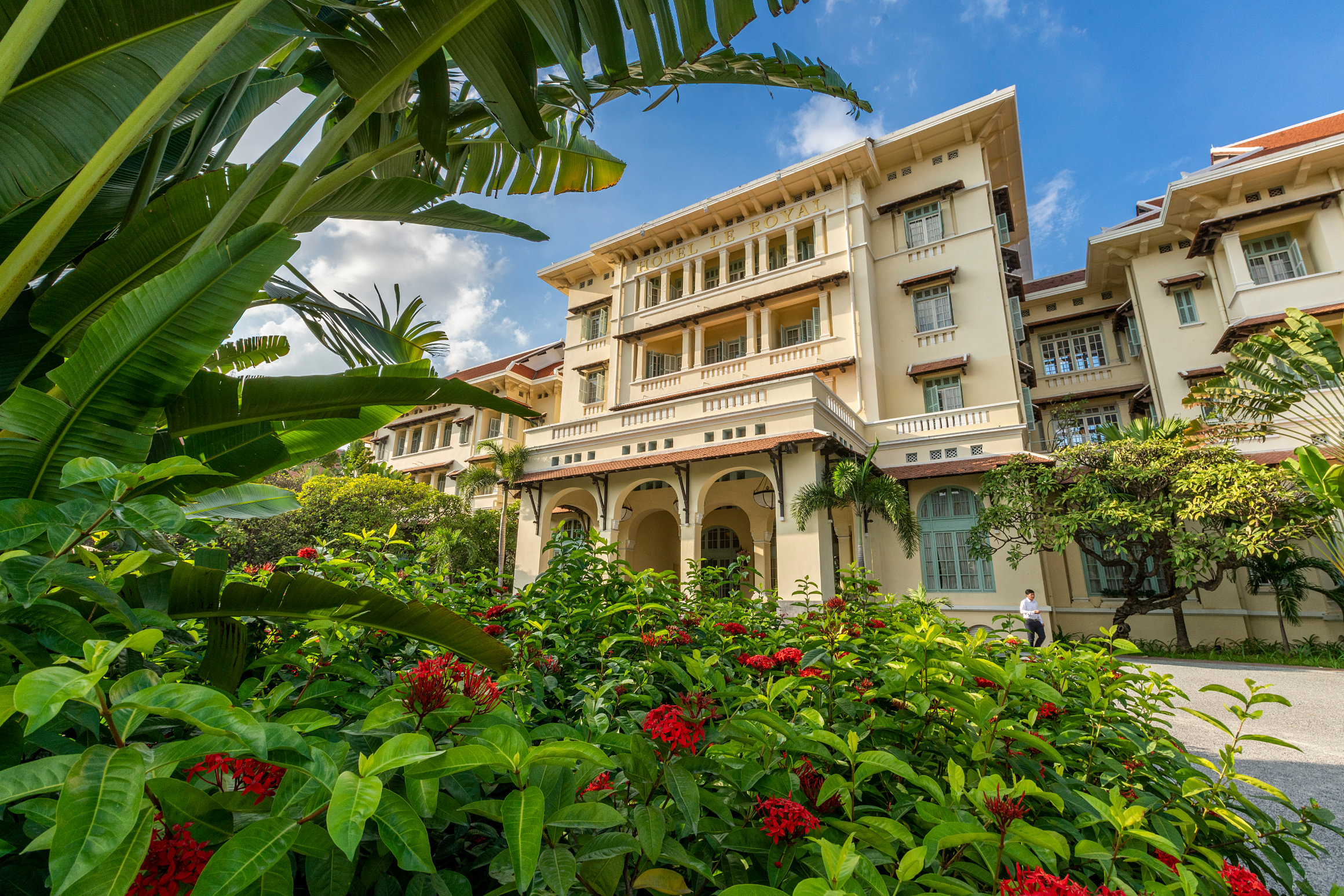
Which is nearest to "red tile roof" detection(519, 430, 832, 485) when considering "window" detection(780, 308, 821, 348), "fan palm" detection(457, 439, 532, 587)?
"fan palm" detection(457, 439, 532, 587)

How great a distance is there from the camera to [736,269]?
1795 cm

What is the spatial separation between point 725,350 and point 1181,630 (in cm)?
1252

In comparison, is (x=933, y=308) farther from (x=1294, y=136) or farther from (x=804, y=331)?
(x=1294, y=136)

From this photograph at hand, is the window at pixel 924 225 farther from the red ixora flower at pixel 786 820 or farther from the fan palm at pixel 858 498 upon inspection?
the red ixora flower at pixel 786 820

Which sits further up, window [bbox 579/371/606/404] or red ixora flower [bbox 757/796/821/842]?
window [bbox 579/371/606/404]

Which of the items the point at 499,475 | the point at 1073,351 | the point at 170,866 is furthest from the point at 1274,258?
the point at 499,475

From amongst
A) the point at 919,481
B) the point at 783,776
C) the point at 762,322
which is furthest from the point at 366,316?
the point at 762,322

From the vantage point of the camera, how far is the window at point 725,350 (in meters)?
17.5

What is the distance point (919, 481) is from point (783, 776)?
44.7 feet

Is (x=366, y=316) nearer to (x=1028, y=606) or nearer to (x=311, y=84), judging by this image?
(x=311, y=84)

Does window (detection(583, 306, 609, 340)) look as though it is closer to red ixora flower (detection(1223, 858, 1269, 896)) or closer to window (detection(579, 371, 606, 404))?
window (detection(579, 371, 606, 404))

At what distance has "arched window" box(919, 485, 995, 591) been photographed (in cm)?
1286

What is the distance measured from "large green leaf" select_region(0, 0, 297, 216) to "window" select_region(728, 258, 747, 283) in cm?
1633

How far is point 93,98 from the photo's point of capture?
1.80 m
